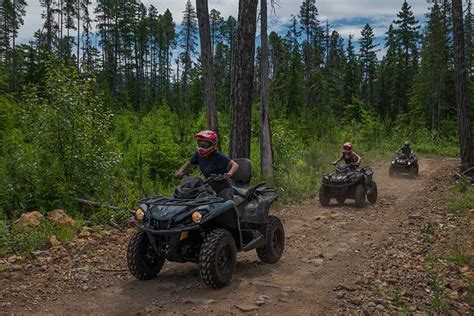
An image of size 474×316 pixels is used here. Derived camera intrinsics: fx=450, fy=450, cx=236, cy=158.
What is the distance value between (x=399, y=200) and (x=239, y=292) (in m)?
9.69

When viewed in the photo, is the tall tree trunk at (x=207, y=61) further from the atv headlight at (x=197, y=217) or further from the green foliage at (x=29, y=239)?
the atv headlight at (x=197, y=217)

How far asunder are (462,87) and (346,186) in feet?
23.8

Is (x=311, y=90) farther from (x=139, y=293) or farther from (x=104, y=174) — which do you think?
(x=139, y=293)

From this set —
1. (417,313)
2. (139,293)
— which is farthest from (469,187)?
(139,293)

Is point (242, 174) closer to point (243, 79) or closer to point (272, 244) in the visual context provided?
point (272, 244)

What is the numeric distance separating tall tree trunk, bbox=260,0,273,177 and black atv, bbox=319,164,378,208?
2570 mm

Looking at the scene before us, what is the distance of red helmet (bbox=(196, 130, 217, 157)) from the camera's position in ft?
21.6

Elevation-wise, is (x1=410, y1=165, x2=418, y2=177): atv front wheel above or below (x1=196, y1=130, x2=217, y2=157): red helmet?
below

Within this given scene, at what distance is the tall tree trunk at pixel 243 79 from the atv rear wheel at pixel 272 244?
4.87 meters

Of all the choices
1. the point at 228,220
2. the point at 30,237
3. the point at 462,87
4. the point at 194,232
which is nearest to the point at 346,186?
the point at 228,220

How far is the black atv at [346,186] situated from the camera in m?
12.4

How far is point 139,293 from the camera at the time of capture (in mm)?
5641

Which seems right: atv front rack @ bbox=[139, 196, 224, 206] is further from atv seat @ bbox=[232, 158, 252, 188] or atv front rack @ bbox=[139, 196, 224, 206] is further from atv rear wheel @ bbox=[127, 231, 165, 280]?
atv seat @ bbox=[232, 158, 252, 188]

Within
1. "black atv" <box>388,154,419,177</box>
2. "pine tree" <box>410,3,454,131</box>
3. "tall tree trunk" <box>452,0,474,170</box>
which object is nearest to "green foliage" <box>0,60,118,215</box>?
"tall tree trunk" <box>452,0,474,170</box>
